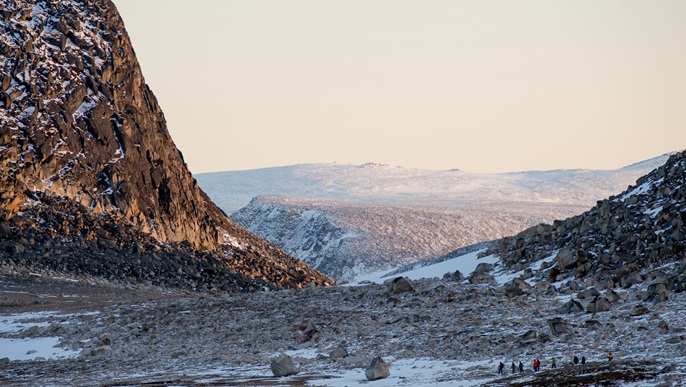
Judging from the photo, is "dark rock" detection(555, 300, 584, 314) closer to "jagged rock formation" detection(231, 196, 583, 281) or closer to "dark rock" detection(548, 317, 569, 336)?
"dark rock" detection(548, 317, 569, 336)

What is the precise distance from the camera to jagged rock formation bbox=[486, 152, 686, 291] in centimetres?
4128

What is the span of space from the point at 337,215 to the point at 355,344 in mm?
126491

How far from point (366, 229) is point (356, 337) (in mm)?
120140

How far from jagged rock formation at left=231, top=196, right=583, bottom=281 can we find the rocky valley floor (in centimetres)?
8687

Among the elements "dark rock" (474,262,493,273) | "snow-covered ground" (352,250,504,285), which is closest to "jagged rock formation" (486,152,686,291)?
"dark rock" (474,262,493,273)

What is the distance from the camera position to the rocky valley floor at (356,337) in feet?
92.2

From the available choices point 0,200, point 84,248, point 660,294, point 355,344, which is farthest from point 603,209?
point 0,200

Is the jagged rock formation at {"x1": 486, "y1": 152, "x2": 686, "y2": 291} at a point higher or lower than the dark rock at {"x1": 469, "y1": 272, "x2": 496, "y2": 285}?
higher

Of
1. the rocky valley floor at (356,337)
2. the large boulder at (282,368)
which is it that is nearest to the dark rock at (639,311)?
the rocky valley floor at (356,337)

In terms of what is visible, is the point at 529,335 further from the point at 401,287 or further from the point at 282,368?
the point at 401,287

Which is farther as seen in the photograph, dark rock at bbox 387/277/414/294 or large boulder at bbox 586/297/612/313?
dark rock at bbox 387/277/414/294

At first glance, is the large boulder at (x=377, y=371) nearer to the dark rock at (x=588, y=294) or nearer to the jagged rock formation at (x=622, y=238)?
the dark rock at (x=588, y=294)

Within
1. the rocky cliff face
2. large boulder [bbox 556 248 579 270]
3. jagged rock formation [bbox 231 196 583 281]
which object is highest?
the rocky cliff face

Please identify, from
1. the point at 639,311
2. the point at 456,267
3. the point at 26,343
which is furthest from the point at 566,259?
the point at 26,343
